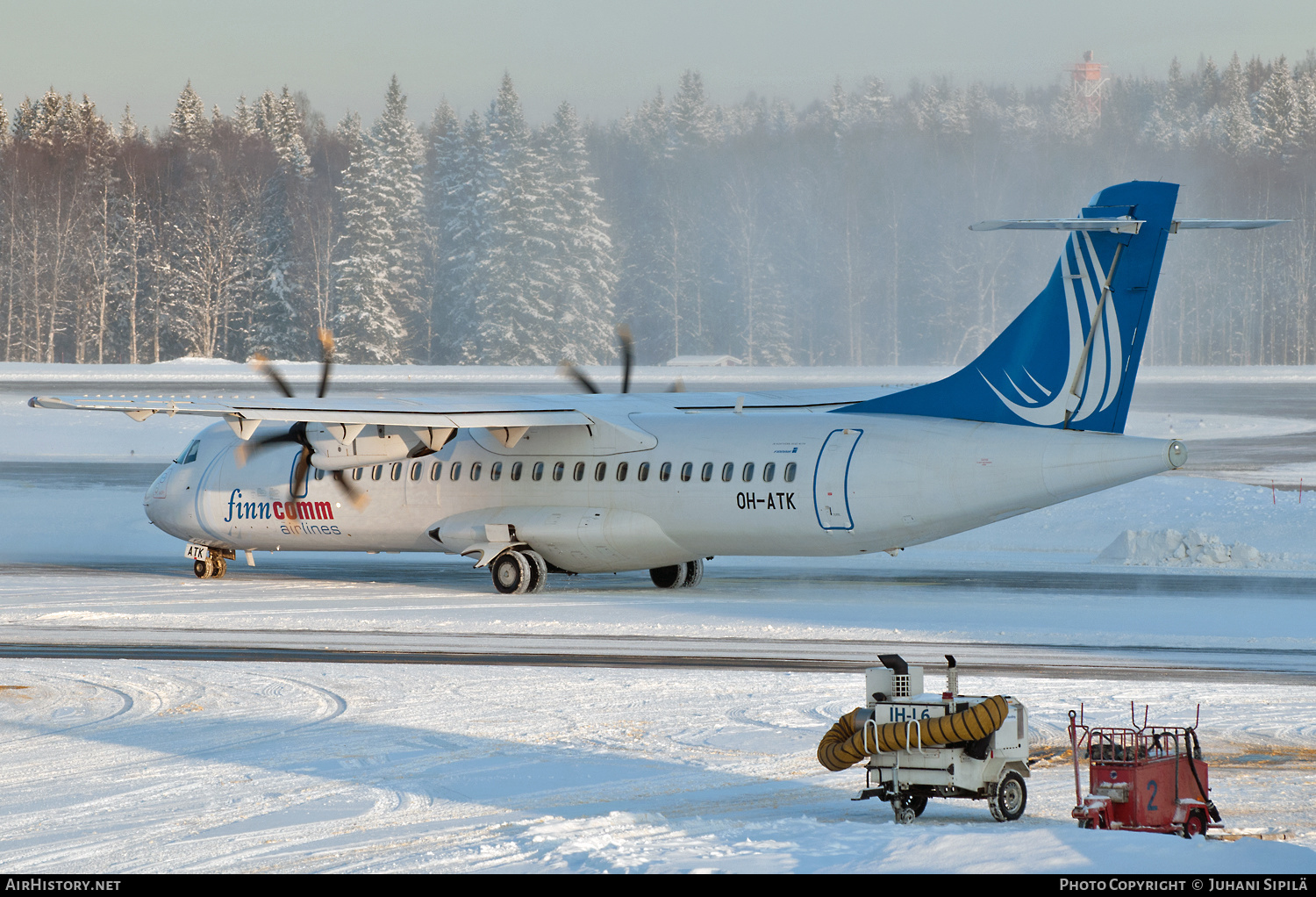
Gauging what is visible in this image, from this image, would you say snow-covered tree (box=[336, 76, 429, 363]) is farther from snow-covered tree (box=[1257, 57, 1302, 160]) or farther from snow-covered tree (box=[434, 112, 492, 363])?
snow-covered tree (box=[1257, 57, 1302, 160])

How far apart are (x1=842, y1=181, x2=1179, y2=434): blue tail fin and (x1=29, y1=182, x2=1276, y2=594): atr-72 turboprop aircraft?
1.0 inches

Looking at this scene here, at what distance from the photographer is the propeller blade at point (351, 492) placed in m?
24.7

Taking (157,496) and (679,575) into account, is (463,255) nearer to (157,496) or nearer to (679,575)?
(157,496)

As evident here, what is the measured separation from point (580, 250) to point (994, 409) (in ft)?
230

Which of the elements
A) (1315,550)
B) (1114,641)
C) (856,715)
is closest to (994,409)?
(1114,641)

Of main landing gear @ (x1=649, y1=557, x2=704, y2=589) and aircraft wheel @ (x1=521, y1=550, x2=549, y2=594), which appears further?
main landing gear @ (x1=649, y1=557, x2=704, y2=589)

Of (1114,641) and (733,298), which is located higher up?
(733,298)

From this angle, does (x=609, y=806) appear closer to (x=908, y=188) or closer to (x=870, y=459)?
(x=870, y=459)

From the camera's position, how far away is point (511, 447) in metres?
24.0

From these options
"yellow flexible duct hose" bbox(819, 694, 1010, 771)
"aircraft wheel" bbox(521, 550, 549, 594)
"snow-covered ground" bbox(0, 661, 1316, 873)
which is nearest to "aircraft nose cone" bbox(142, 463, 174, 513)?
"aircraft wheel" bbox(521, 550, 549, 594)

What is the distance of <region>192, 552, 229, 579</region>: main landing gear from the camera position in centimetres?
2600

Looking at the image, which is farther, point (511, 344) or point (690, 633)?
point (511, 344)

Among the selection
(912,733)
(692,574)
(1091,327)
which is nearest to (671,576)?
(692,574)

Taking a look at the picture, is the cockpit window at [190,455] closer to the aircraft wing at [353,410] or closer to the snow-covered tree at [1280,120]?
the aircraft wing at [353,410]
